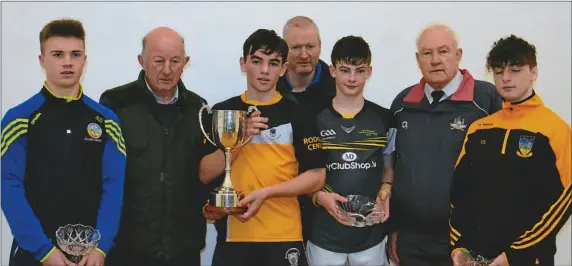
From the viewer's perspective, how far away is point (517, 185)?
6.19 feet

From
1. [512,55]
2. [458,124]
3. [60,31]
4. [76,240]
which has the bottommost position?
[76,240]

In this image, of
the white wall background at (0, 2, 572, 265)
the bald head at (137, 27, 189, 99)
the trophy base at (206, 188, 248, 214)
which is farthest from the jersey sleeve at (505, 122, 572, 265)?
the bald head at (137, 27, 189, 99)

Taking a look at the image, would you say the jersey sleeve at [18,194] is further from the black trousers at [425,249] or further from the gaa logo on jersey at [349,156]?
the black trousers at [425,249]

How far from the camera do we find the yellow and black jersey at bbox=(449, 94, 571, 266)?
6.06ft

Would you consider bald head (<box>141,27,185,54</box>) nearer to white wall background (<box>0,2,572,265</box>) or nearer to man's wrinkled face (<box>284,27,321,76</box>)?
man's wrinkled face (<box>284,27,321,76</box>)

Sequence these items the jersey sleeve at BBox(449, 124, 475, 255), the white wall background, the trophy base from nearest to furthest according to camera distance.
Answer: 1. the trophy base
2. the jersey sleeve at BBox(449, 124, 475, 255)
3. the white wall background

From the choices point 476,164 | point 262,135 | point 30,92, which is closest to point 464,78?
point 476,164

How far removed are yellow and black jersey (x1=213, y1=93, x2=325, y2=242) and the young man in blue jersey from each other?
428 mm

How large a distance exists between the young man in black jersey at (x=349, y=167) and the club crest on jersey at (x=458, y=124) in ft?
0.83

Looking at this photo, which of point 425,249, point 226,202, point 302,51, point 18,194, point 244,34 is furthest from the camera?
point 244,34

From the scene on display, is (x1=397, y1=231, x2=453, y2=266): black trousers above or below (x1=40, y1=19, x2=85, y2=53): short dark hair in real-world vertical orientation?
below

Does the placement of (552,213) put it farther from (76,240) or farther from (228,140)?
(76,240)

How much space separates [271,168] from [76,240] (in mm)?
701

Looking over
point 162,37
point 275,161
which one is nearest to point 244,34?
point 162,37
